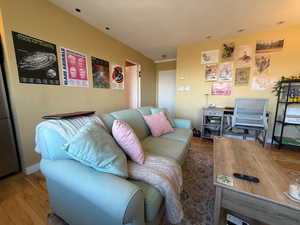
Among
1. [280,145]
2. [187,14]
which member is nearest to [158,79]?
[187,14]

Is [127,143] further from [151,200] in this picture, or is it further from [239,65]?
[239,65]

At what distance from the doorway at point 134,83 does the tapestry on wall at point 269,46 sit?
3020mm

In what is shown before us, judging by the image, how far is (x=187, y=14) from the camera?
211 cm

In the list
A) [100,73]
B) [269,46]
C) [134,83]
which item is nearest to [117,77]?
[100,73]

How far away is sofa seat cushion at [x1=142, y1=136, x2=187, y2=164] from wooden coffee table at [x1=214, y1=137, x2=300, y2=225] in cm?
37

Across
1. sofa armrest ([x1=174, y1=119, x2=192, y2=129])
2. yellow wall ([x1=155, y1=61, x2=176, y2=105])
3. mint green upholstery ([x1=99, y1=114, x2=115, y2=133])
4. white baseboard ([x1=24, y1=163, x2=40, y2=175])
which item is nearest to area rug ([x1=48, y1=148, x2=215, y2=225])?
sofa armrest ([x1=174, y1=119, x2=192, y2=129])

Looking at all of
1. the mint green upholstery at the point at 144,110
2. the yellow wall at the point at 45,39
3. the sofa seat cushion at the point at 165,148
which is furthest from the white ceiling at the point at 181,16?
the sofa seat cushion at the point at 165,148

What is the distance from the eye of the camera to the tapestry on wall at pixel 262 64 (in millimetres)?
2725

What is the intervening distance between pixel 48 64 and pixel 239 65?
12.5 ft

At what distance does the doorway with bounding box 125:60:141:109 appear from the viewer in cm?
401

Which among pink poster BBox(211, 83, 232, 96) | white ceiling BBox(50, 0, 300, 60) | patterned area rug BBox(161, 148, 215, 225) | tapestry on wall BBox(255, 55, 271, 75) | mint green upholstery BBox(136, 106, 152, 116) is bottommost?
patterned area rug BBox(161, 148, 215, 225)

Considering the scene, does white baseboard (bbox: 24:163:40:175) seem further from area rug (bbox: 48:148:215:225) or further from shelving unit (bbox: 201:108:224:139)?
shelving unit (bbox: 201:108:224:139)

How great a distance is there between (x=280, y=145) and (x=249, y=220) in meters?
2.48

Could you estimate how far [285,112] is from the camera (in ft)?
8.19
